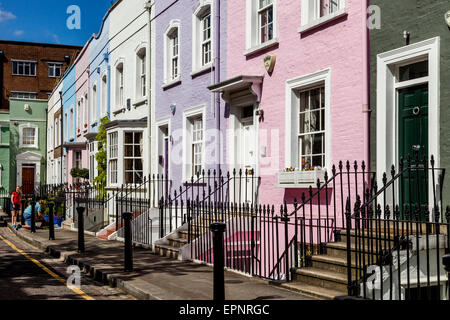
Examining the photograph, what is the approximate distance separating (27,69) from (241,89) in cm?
4345

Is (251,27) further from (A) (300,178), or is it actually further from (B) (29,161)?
(B) (29,161)

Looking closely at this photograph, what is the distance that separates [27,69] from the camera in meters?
51.8

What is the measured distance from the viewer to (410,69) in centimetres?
878

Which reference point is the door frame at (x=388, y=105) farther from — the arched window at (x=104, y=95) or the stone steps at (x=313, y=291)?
the arched window at (x=104, y=95)

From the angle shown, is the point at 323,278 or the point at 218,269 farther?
the point at 323,278

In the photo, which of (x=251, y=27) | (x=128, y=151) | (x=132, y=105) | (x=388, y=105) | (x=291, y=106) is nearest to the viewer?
(x=388, y=105)

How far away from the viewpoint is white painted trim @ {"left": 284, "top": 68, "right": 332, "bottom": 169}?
10.3m

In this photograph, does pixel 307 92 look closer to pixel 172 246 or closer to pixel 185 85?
pixel 172 246

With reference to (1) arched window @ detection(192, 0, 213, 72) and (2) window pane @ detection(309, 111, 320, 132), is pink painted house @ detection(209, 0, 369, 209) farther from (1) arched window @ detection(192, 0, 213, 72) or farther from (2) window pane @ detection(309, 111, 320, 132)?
(1) arched window @ detection(192, 0, 213, 72)

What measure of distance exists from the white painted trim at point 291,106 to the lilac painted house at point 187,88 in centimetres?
285

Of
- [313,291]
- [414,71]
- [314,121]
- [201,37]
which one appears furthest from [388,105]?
[201,37]

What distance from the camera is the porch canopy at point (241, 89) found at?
12.4 meters
